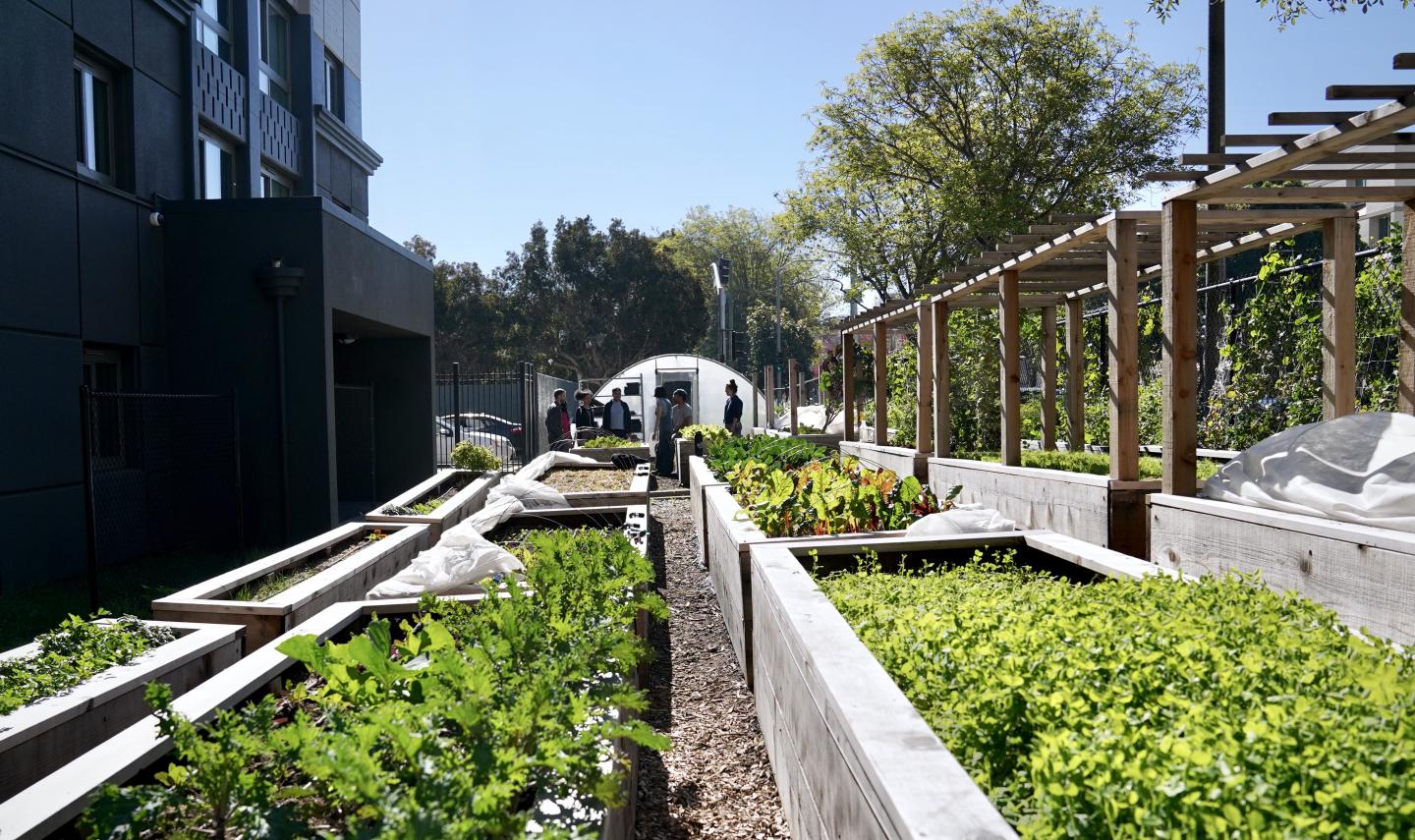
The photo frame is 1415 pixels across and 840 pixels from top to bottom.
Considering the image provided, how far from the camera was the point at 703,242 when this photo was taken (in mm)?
61438

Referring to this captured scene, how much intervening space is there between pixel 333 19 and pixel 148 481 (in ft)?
36.7

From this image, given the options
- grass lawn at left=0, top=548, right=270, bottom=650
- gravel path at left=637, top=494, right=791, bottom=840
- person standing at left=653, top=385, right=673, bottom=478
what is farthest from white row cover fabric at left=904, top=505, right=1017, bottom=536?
person standing at left=653, top=385, right=673, bottom=478

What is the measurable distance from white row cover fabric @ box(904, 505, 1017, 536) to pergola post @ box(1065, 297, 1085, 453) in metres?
5.77

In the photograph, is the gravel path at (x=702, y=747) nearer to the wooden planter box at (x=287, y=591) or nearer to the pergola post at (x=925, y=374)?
the wooden planter box at (x=287, y=591)

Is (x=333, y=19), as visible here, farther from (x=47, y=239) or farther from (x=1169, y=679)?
(x=1169, y=679)

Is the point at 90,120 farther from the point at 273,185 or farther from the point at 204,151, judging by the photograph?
the point at 273,185

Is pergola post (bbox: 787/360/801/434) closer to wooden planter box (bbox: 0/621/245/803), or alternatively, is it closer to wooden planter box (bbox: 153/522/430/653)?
wooden planter box (bbox: 153/522/430/653)

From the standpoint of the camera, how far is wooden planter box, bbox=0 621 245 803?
3053 millimetres

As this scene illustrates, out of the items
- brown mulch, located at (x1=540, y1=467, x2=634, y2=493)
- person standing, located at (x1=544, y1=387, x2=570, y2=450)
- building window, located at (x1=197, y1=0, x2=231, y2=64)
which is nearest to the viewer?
brown mulch, located at (x1=540, y1=467, x2=634, y2=493)

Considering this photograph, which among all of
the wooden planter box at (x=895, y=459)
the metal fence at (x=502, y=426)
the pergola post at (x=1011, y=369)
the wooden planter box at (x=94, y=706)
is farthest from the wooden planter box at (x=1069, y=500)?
the metal fence at (x=502, y=426)

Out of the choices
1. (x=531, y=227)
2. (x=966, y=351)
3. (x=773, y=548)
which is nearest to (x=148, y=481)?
(x=773, y=548)

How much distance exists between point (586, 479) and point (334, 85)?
1100 cm

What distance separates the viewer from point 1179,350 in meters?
5.58

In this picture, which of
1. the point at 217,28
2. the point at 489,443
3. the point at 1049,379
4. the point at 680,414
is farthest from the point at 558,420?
the point at 1049,379
